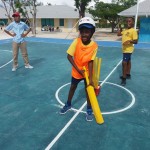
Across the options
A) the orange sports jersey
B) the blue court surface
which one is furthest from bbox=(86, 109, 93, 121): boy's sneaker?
the orange sports jersey

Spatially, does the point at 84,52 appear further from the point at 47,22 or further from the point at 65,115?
the point at 47,22

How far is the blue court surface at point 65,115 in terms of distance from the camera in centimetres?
417

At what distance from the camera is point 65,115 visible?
525cm

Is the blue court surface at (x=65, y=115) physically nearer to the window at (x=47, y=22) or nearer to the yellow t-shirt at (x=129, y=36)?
the yellow t-shirt at (x=129, y=36)

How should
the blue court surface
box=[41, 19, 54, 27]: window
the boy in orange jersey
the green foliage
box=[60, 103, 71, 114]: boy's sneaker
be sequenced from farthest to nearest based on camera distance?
box=[41, 19, 54, 27]: window, the green foliage, box=[60, 103, 71, 114]: boy's sneaker, the boy in orange jersey, the blue court surface

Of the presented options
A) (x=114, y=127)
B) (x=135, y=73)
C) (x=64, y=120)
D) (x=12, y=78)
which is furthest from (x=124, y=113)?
(x=12, y=78)

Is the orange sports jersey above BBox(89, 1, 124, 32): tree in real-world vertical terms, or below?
below

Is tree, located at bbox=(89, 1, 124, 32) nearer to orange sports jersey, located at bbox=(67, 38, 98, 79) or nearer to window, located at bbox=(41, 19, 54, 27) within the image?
window, located at bbox=(41, 19, 54, 27)

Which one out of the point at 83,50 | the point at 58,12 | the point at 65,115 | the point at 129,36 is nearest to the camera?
the point at 83,50

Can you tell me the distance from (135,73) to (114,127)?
4.94 metres

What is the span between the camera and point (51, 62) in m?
11.3

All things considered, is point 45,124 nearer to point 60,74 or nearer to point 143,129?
point 143,129

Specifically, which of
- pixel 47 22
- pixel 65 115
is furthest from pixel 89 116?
pixel 47 22

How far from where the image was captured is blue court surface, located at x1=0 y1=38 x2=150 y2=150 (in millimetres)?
4172
